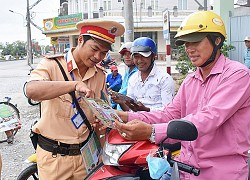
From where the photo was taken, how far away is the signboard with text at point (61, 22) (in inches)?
1307

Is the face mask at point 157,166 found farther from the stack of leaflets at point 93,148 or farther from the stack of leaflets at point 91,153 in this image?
the stack of leaflets at point 91,153

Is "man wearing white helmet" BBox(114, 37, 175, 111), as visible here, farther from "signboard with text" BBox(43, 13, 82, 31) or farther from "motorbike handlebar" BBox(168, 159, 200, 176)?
"signboard with text" BBox(43, 13, 82, 31)

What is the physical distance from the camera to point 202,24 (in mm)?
1822

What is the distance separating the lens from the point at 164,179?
1.81 metres

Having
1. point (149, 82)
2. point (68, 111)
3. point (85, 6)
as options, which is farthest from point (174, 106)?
point (85, 6)

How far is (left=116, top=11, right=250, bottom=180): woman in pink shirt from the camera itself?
1700 mm

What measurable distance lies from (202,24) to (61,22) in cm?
3428

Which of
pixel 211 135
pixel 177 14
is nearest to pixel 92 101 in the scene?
pixel 211 135

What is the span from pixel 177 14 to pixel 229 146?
1294 inches

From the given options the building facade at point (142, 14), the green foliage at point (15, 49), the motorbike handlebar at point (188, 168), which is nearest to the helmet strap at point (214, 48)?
the motorbike handlebar at point (188, 168)

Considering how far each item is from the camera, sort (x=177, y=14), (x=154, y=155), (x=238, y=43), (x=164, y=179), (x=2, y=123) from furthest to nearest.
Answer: (x=177, y=14)
(x=238, y=43)
(x=2, y=123)
(x=164, y=179)
(x=154, y=155)

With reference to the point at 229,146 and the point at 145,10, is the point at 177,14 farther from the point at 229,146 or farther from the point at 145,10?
the point at 229,146

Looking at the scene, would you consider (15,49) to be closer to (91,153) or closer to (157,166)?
(91,153)

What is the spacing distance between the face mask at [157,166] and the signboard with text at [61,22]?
32042mm
